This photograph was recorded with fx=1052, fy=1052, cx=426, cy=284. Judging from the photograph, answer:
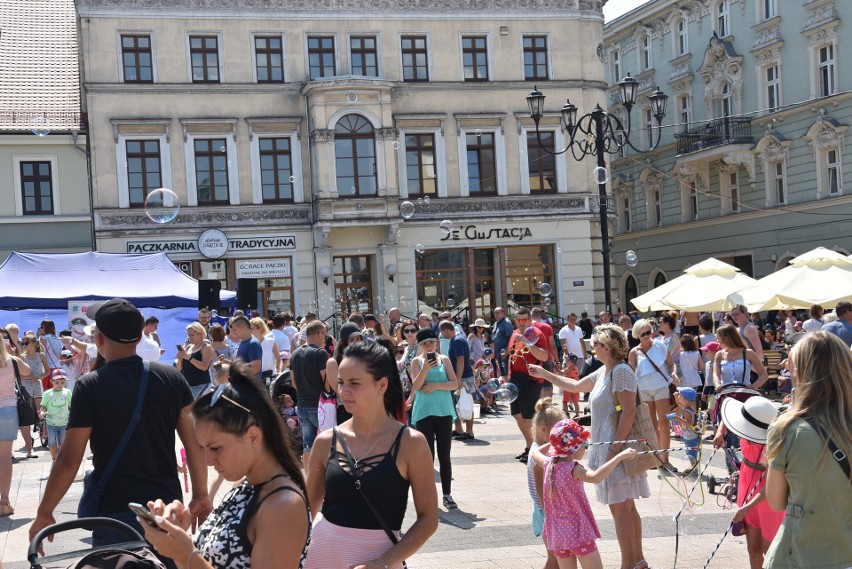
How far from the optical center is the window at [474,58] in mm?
35719

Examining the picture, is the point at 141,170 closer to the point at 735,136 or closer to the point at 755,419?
the point at 735,136

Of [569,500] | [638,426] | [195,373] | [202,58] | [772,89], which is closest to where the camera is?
[569,500]

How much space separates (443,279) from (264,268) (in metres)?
6.09

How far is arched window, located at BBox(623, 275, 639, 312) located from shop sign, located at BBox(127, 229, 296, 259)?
21453mm

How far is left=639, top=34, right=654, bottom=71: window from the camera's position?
47656 millimetres

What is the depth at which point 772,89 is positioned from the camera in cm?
3959

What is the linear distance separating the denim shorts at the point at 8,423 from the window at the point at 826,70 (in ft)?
107

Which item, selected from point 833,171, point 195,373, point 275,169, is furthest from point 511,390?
point 833,171

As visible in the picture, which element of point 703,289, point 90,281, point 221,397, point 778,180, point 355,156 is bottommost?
point 703,289

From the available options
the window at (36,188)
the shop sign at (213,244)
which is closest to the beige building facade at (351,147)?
the shop sign at (213,244)

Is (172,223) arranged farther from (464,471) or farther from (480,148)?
(464,471)

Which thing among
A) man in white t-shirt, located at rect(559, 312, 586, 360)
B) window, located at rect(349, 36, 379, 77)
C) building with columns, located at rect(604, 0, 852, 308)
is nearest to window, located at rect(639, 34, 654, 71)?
building with columns, located at rect(604, 0, 852, 308)

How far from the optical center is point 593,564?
6.58 m

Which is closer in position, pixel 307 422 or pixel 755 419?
pixel 755 419
